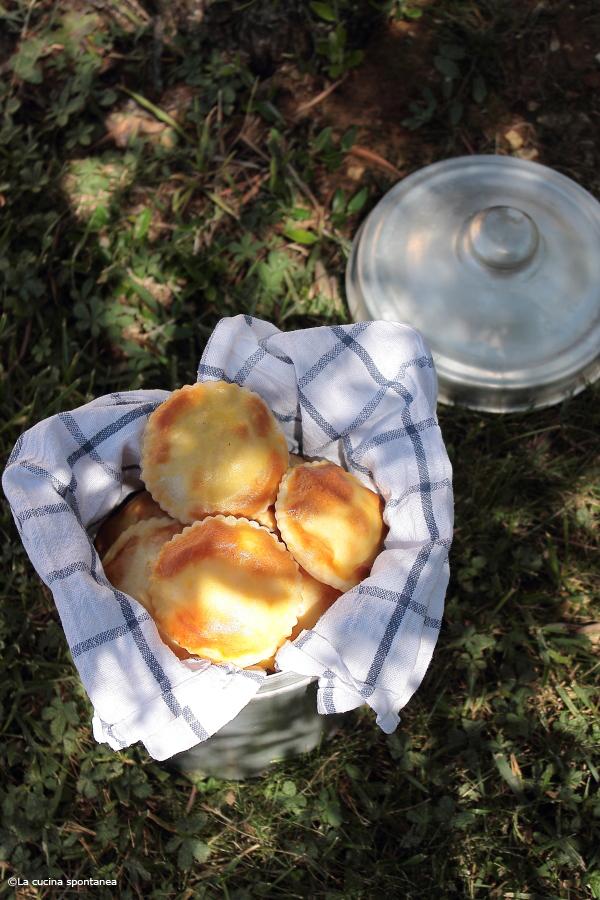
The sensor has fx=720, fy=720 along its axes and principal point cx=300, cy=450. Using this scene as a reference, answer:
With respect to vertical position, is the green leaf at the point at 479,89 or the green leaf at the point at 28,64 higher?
the green leaf at the point at 28,64

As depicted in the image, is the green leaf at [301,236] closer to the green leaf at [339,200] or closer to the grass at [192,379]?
the grass at [192,379]

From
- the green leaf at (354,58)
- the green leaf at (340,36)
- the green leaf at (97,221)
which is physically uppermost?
the green leaf at (340,36)

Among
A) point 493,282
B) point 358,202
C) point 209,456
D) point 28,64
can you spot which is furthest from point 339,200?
point 209,456

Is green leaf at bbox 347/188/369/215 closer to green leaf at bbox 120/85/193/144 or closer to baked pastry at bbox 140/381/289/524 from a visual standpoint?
green leaf at bbox 120/85/193/144

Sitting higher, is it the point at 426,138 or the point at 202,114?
the point at 202,114

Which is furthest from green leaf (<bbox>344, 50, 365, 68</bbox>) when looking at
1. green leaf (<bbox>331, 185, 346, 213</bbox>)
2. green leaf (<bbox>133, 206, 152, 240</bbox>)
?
green leaf (<bbox>133, 206, 152, 240</bbox>)

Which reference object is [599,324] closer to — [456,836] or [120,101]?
[456,836]

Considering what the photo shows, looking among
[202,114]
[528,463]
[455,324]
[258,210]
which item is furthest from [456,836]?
[202,114]

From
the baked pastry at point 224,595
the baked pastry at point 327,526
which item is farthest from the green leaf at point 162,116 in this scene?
the baked pastry at point 224,595
